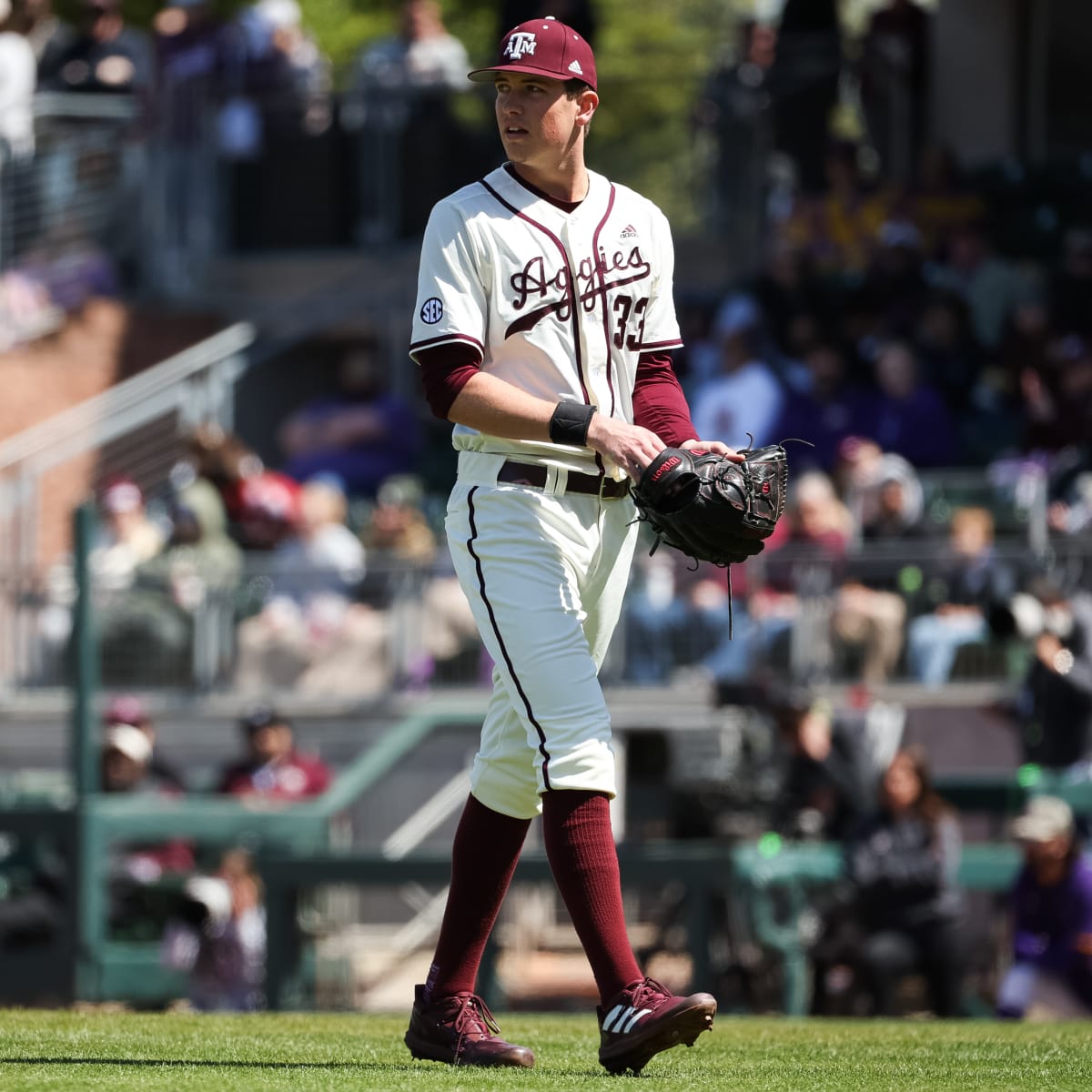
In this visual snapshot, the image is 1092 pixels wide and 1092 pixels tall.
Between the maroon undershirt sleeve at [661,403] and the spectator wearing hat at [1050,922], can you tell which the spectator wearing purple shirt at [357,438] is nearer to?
the spectator wearing hat at [1050,922]

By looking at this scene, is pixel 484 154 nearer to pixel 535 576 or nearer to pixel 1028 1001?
pixel 1028 1001

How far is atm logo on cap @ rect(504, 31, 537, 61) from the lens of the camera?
500 cm

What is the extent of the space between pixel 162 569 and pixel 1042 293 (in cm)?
570

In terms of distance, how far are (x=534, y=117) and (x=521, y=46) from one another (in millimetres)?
164

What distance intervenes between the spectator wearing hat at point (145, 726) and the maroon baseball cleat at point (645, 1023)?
6769mm

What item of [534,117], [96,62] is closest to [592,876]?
[534,117]

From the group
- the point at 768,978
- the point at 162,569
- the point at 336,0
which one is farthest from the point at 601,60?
the point at 768,978

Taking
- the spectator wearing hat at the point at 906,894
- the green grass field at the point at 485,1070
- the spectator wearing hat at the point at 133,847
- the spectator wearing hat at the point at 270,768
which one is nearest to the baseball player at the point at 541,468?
the green grass field at the point at 485,1070

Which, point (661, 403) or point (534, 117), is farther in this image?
point (661, 403)

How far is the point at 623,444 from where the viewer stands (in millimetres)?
4844

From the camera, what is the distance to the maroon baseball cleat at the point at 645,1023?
4.62 m

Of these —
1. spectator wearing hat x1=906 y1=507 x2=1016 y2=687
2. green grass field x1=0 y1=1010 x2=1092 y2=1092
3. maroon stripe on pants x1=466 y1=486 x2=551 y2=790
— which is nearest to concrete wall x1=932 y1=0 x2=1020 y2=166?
spectator wearing hat x1=906 y1=507 x2=1016 y2=687

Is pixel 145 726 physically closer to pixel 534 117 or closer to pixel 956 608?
pixel 956 608

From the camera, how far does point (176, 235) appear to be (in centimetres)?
1734
